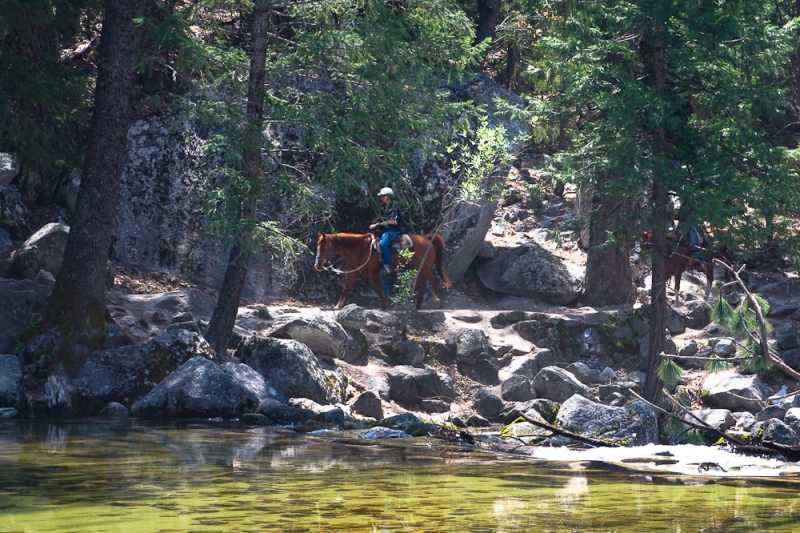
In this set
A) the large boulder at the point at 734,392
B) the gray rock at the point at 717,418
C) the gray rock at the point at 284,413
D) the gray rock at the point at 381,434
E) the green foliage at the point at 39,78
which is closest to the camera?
the gray rock at the point at 381,434

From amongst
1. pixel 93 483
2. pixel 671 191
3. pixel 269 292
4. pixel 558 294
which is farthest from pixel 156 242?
pixel 93 483

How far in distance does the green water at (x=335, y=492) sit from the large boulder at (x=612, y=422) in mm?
2132

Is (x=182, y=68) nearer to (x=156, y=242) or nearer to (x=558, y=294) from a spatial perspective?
(x=156, y=242)

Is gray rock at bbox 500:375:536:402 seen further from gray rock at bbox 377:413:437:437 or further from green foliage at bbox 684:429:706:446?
green foliage at bbox 684:429:706:446

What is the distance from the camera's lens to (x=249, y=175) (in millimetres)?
14211

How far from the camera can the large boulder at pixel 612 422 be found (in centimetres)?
1151

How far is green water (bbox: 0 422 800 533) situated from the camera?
19.3 ft

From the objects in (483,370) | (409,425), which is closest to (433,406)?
(483,370)

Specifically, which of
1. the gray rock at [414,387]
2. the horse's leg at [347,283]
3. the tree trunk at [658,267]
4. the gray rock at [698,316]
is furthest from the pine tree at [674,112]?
the horse's leg at [347,283]

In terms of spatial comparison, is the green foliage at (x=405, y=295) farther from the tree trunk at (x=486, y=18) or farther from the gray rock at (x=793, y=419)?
the tree trunk at (x=486, y=18)

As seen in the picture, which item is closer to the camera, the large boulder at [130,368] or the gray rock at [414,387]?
the large boulder at [130,368]

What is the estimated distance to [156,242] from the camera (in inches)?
770

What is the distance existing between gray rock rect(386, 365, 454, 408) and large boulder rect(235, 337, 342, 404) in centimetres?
112

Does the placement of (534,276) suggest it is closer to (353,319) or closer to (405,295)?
(405,295)
